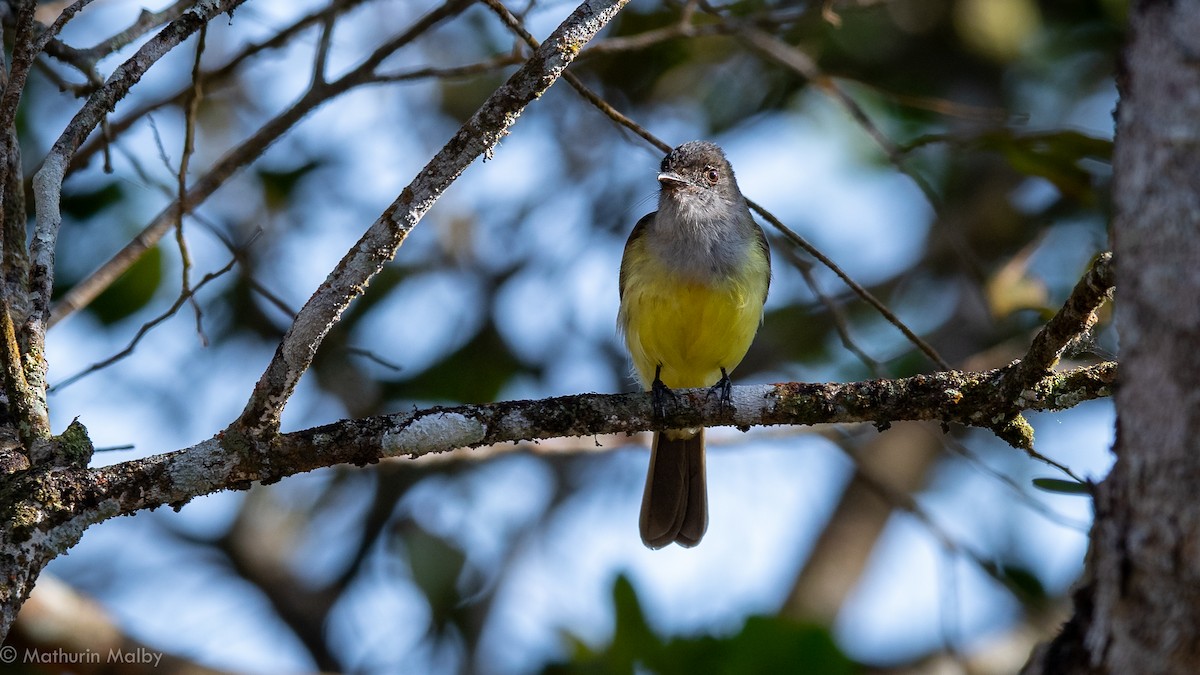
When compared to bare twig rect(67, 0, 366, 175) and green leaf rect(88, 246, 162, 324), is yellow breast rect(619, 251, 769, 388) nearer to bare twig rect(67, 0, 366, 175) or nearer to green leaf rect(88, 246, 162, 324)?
bare twig rect(67, 0, 366, 175)

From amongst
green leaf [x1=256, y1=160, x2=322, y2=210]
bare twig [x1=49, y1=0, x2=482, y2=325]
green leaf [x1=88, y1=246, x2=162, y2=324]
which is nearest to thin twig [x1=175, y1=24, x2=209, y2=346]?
bare twig [x1=49, y1=0, x2=482, y2=325]

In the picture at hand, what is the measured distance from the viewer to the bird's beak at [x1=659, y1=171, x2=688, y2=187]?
519 cm

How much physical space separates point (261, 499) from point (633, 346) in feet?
9.66

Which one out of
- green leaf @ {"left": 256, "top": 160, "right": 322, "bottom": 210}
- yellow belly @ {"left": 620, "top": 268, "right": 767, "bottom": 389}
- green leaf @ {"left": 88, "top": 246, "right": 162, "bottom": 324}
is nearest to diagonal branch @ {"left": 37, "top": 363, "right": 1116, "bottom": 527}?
yellow belly @ {"left": 620, "top": 268, "right": 767, "bottom": 389}

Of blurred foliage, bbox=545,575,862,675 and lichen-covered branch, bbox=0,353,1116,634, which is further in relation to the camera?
blurred foliage, bbox=545,575,862,675

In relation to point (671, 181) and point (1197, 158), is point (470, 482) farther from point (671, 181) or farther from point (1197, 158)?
point (1197, 158)

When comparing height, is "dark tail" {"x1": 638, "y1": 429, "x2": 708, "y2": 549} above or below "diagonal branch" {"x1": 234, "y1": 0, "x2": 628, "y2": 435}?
above

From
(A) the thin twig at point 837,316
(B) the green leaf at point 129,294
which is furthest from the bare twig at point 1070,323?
(B) the green leaf at point 129,294

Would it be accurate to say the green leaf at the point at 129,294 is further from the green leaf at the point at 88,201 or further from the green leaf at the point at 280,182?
the green leaf at the point at 280,182

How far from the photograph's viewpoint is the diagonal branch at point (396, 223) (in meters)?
2.59

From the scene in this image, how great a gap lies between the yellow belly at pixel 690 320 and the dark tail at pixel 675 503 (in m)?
0.62

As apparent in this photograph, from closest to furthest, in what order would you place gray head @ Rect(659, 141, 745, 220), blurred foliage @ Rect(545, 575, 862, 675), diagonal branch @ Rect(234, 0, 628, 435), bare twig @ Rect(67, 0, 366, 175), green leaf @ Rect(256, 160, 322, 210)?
1. diagonal branch @ Rect(234, 0, 628, 435)
2. bare twig @ Rect(67, 0, 366, 175)
3. blurred foliage @ Rect(545, 575, 862, 675)
4. gray head @ Rect(659, 141, 745, 220)
5. green leaf @ Rect(256, 160, 322, 210)

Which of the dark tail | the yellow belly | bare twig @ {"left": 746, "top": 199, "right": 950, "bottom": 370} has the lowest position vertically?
bare twig @ {"left": 746, "top": 199, "right": 950, "bottom": 370}

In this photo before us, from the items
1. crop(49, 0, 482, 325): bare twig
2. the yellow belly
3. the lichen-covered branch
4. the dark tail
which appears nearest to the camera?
the lichen-covered branch
